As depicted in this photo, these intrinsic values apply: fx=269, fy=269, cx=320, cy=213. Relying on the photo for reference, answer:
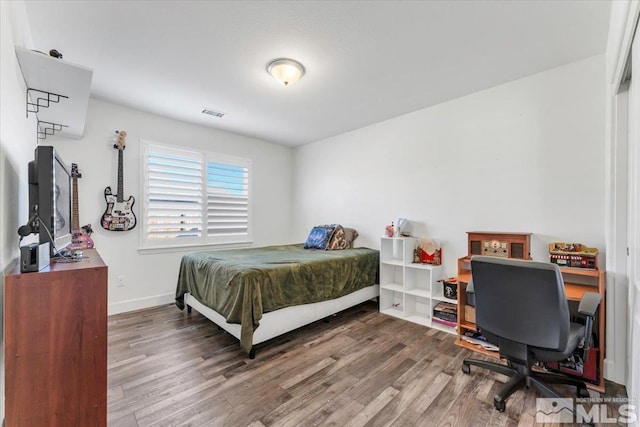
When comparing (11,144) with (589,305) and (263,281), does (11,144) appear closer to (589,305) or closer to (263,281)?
(263,281)

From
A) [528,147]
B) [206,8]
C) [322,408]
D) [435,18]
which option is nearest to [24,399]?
[322,408]

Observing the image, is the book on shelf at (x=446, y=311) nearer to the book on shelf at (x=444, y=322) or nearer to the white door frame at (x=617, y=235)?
the book on shelf at (x=444, y=322)

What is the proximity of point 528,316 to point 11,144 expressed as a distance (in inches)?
118

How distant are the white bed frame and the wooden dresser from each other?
125cm

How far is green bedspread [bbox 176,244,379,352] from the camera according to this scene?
7.49ft

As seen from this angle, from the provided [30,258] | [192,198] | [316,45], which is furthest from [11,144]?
[192,198]

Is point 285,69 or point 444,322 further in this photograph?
point 444,322

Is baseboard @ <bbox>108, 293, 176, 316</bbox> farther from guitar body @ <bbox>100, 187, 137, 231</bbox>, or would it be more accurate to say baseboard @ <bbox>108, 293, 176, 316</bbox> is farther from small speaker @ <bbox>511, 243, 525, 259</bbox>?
small speaker @ <bbox>511, 243, 525, 259</bbox>

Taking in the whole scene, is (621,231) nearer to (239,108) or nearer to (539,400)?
(539,400)

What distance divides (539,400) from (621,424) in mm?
378

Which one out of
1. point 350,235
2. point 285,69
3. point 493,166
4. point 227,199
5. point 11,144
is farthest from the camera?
point 227,199

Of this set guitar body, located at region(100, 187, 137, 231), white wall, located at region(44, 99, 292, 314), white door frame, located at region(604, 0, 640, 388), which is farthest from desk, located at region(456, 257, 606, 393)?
guitar body, located at region(100, 187, 137, 231)

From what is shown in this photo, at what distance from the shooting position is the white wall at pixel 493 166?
2.33 meters

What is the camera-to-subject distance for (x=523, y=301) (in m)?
1.65
